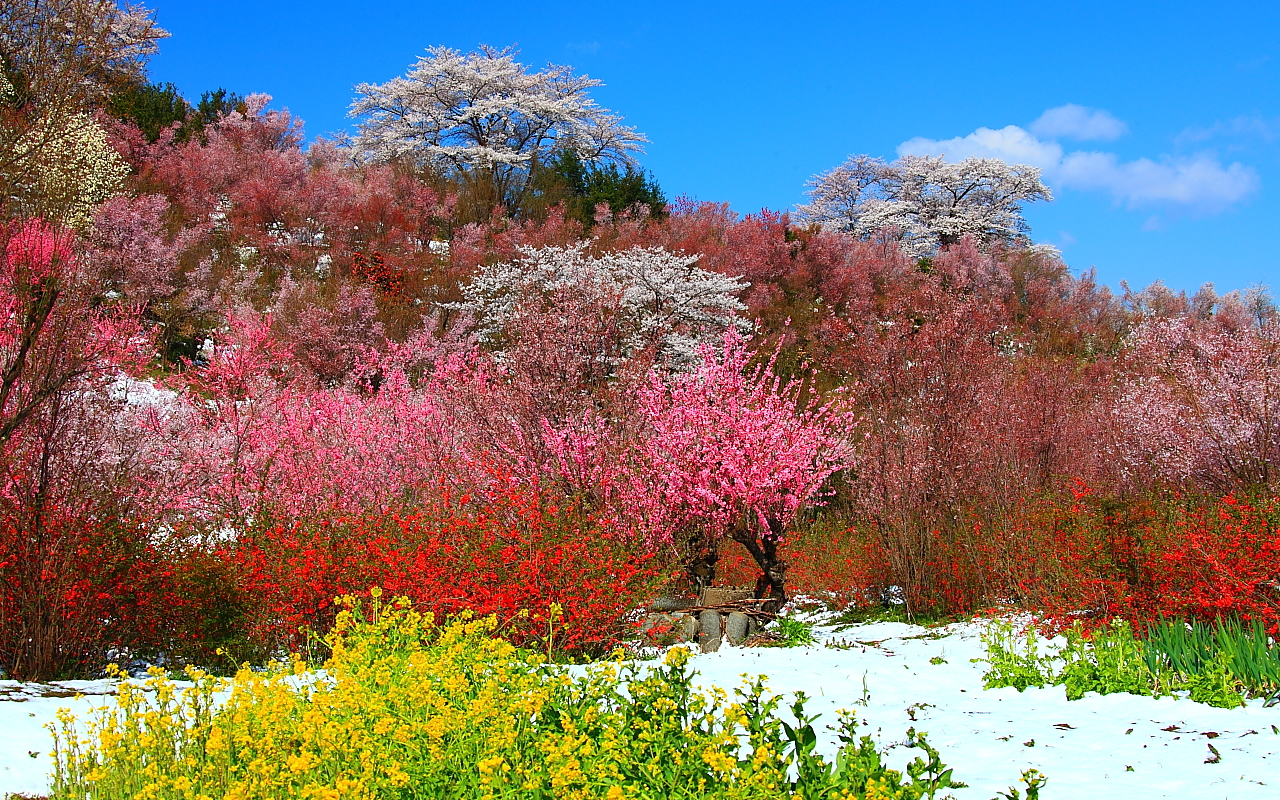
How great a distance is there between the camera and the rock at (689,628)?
732 cm

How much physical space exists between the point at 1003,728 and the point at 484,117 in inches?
1220

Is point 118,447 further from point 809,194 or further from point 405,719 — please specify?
point 809,194

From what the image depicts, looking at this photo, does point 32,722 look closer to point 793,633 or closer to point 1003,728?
point 1003,728

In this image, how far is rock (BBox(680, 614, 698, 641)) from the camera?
288 inches

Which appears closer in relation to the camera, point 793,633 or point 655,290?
point 793,633

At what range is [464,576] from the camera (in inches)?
249

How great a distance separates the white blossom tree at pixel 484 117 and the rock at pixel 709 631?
2552 centimetres

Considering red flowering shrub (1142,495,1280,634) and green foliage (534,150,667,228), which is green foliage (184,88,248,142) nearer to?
green foliage (534,150,667,228)

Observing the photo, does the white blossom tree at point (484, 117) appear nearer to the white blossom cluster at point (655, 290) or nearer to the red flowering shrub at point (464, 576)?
the white blossom cluster at point (655, 290)

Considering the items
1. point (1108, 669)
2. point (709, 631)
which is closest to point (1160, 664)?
point (1108, 669)

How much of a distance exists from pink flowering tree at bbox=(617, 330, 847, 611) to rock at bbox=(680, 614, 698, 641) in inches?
34.8

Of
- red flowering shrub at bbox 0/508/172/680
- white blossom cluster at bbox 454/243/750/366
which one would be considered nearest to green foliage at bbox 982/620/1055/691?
red flowering shrub at bbox 0/508/172/680

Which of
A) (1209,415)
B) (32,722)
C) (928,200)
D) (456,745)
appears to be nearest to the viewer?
(456,745)

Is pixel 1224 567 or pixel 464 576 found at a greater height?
pixel 1224 567
